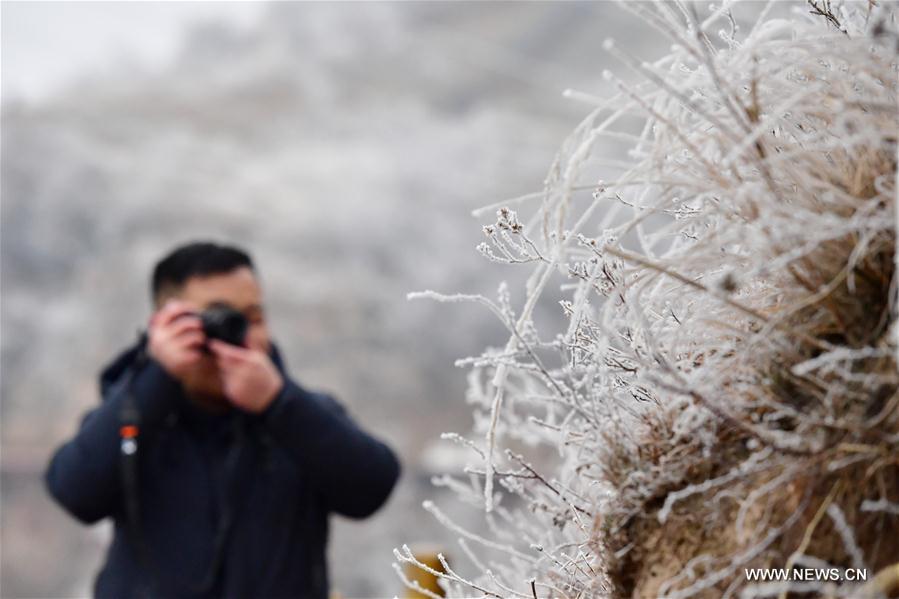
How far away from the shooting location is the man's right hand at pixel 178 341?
206 cm

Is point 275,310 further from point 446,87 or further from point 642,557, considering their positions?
point 642,557

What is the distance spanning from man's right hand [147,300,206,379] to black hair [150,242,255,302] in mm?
176

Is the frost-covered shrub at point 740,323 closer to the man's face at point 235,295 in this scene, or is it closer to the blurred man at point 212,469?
the blurred man at point 212,469

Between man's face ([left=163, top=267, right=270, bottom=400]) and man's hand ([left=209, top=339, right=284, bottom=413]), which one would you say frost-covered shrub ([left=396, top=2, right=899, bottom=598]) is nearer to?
man's hand ([left=209, top=339, right=284, bottom=413])

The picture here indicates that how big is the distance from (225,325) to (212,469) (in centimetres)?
33

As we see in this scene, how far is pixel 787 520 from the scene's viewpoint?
665mm

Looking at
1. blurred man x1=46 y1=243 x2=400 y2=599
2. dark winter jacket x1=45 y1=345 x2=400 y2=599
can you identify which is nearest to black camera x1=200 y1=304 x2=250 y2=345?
blurred man x1=46 y1=243 x2=400 y2=599

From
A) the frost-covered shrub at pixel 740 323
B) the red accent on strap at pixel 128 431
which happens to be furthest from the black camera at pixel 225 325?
the frost-covered shrub at pixel 740 323

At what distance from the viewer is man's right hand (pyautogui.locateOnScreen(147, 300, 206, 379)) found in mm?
2061

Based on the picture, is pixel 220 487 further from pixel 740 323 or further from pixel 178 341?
pixel 740 323

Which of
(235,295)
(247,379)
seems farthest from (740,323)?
(235,295)

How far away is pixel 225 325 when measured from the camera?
209cm

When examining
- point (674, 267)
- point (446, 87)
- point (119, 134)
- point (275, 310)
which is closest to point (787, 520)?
point (674, 267)

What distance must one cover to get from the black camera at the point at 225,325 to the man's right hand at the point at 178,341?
2cm
